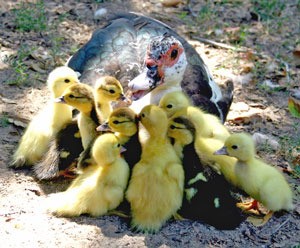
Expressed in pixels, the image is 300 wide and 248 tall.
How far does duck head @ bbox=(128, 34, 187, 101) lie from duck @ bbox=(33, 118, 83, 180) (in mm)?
482

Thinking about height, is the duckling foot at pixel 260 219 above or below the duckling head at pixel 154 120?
below

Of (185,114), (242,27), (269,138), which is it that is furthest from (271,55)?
(185,114)

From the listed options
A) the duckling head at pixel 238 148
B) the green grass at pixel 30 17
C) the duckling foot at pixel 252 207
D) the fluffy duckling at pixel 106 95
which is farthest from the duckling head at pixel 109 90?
the green grass at pixel 30 17

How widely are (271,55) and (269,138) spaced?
5.02 ft

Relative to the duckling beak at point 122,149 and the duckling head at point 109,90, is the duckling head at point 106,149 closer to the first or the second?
the duckling beak at point 122,149

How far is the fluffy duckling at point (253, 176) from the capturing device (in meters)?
3.85

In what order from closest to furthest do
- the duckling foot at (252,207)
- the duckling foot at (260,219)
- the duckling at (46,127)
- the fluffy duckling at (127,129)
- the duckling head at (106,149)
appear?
the duckling head at (106,149), the fluffy duckling at (127,129), the duckling foot at (260,219), the duckling foot at (252,207), the duckling at (46,127)

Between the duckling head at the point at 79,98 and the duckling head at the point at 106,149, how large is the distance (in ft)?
1.20

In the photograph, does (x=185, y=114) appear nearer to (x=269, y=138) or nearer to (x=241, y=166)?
(x=241, y=166)

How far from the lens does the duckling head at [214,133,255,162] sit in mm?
3844

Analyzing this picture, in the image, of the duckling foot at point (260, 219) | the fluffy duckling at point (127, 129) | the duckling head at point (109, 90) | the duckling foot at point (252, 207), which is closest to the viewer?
the fluffy duckling at point (127, 129)

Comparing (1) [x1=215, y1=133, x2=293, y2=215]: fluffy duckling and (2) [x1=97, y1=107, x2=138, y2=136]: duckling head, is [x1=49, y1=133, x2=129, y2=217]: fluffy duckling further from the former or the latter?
(1) [x1=215, y1=133, x2=293, y2=215]: fluffy duckling

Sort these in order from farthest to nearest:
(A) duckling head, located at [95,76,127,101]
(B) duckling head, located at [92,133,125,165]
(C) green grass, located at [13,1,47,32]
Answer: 1. (C) green grass, located at [13,1,47,32]
2. (A) duckling head, located at [95,76,127,101]
3. (B) duckling head, located at [92,133,125,165]

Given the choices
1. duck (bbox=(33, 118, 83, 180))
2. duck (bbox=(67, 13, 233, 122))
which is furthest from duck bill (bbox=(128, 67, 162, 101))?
duck (bbox=(33, 118, 83, 180))
